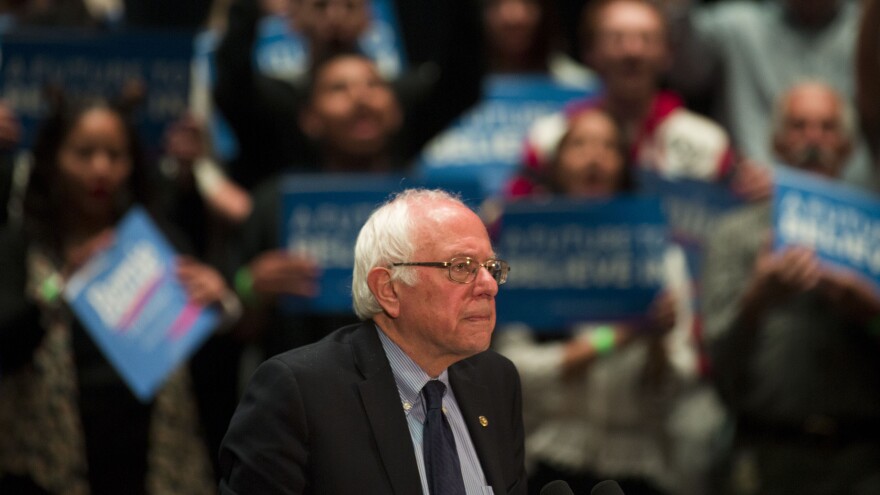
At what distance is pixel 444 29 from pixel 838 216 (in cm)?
307

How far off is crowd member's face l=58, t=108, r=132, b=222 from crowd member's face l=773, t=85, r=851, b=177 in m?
2.46

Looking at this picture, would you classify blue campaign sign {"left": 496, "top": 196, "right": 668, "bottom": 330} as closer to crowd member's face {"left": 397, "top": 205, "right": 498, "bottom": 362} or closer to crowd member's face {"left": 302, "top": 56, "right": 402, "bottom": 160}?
crowd member's face {"left": 302, "top": 56, "right": 402, "bottom": 160}

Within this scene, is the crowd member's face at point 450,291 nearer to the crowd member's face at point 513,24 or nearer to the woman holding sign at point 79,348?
the woman holding sign at point 79,348

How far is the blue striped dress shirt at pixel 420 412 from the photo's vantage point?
9.95 ft

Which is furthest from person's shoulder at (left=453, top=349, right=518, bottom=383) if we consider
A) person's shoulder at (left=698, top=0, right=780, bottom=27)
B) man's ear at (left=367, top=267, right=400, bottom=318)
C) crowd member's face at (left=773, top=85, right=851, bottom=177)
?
person's shoulder at (left=698, top=0, right=780, bottom=27)

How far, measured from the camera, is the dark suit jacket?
2.83 meters

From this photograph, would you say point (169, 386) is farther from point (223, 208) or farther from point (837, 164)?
point (837, 164)

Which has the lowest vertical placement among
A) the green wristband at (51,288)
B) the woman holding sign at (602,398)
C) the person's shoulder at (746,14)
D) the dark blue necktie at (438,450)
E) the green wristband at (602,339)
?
the woman holding sign at (602,398)

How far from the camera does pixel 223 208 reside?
5.88m

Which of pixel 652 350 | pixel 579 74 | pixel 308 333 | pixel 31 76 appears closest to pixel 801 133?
pixel 652 350

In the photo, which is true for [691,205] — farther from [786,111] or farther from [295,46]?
[295,46]

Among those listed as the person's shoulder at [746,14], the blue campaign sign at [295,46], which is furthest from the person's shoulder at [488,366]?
the person's shoulder at [746,14]

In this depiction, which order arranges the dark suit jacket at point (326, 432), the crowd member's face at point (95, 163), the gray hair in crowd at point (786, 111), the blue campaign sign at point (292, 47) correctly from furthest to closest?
the blue campaign sign at point (292, 47)
the gray hair in crowd at point (786, 111)
the crowd member's face at point (95, 163)
the dark suit jacket at point (326, 432)

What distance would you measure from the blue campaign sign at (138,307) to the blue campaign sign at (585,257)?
1.11 meters
